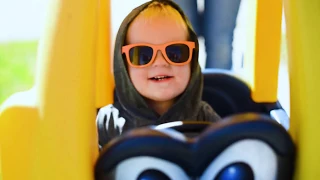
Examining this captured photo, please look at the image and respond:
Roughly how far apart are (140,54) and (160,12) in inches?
4.0

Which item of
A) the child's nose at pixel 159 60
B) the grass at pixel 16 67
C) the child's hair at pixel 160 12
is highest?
the child's hair at pixel 160 12

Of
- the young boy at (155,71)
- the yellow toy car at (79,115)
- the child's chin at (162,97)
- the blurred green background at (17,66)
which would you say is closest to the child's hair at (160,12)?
the young boy at (155,71)

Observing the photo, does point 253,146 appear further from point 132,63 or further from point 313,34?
point 132,63

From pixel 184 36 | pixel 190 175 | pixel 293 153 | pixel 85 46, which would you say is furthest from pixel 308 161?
pixel 184 36

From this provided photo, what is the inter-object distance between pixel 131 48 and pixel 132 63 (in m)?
0.03

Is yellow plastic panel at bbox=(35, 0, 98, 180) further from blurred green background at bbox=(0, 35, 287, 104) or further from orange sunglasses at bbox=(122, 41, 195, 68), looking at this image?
blurred green background at bbox=(0, 35, 287, 104)

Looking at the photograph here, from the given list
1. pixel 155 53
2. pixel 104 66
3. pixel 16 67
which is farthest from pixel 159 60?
pixel 16 67

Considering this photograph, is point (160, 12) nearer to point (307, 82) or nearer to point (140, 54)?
point (140, 54)

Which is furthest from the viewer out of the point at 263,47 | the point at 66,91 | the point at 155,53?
the point at 263,47

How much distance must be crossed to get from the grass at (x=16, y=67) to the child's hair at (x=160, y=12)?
97 centimetres

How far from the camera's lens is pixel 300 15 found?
0.60m

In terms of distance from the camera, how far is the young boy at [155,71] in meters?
0.82

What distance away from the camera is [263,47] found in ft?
3.43

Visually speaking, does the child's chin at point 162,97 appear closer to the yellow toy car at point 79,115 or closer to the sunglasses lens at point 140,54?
the sunglasses lens at point 140,54
